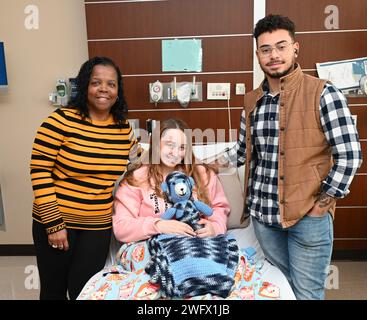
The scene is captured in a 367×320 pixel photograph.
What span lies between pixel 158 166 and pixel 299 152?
0.73 m

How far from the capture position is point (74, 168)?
5.24 ft

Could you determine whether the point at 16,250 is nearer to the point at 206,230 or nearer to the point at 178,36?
the point at 206,230

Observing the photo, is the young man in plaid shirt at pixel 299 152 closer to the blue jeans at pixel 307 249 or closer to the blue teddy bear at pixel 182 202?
the blue jeans at pixel 307 249

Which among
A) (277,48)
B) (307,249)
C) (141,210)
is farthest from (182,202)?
(277,48)

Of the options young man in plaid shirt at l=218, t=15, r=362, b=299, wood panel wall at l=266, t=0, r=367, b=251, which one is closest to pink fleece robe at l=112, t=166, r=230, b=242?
young man in plaid shirt at l=218, t=15, r=362, b=299

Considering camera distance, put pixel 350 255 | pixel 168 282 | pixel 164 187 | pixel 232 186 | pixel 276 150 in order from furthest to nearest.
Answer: pixel 350 255
pixel 232 186
pixel 164 187
pixel 276 150
pixel 168 282

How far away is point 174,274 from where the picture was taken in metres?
1.38

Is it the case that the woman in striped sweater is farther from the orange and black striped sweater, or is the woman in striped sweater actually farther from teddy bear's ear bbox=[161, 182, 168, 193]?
teddy bear's ear bbox=[161, 182, 168, 193]

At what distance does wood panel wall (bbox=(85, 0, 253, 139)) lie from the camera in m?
2.70

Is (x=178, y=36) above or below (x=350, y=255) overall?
above

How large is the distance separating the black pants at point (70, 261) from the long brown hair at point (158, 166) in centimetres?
34

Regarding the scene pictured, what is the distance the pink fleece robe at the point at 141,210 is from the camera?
169 centimetres

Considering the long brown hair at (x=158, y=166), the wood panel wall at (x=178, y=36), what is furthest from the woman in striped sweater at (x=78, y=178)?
the wood panel wall at (x=178, y=36)
